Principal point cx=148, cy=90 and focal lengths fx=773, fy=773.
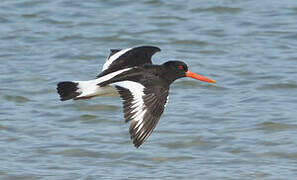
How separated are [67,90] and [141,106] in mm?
852

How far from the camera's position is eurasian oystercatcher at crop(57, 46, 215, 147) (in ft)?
19.4

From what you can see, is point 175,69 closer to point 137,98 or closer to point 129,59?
point 129,59

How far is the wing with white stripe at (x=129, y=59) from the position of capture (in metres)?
7.32

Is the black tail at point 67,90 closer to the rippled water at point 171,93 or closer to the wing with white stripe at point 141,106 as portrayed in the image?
the wing with white stripe at point 141,106

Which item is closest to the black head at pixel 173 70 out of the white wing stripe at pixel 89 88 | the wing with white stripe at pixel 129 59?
the wing with white stripe at pixel 129 59

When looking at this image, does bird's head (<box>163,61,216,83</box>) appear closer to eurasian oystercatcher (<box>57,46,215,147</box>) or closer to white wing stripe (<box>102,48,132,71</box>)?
eurasian oystercatcher (<box>57,46,215,147</box>)

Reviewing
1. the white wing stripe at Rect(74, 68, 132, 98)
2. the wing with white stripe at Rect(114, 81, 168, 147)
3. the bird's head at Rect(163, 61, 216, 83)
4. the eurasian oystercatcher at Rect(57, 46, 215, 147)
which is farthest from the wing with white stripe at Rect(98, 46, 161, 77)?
the wing with white stripe at Rect(114, 81, 168, 147)

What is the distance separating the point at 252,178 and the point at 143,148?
3.88 feet

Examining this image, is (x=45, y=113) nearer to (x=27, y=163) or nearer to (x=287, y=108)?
(x=27, y=163)

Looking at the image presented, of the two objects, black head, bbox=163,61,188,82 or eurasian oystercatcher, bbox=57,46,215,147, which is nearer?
eurasian oystercatcher, bbox=57,46,215,147

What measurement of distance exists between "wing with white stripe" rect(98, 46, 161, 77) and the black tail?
635 millimetres

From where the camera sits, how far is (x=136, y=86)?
6.27 metres

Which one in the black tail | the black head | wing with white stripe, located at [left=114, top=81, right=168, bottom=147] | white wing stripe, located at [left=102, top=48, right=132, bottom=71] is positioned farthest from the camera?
white wing stripe, located at [left=102, top=48, right=132, bottom=71]

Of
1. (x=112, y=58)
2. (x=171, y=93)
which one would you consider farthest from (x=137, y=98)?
(x=171, y=93)
